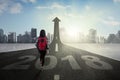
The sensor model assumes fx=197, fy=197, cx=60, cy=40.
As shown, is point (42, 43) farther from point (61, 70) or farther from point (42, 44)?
point (61, 70)

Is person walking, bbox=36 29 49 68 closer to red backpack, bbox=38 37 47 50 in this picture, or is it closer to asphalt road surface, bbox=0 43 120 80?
red backpack, bbox=38 37 47 50

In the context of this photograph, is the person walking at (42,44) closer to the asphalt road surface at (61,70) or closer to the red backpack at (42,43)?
the red backpack at (42,43)

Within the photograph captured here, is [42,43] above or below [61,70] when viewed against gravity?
above

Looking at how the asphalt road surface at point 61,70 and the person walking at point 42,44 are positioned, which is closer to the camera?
the asphalt road surface at point 61,70

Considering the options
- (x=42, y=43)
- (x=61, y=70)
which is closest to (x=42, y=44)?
(x=42, y=43)

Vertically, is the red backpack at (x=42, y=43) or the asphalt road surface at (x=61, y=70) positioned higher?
the red backpack at (x=42, y=43)

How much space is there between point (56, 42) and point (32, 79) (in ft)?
140

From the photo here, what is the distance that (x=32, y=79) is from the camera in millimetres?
10297

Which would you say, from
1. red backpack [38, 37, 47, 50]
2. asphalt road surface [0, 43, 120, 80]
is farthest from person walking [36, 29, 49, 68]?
asphalt road surface [0, 43, 120, 80]

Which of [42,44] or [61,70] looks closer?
[61,70]

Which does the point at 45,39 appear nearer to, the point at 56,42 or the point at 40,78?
the point at 40,78

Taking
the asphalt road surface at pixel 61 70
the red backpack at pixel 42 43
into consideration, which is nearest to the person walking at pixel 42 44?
the red backpack at pixel 42 43

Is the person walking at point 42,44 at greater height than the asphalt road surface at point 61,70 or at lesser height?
greater

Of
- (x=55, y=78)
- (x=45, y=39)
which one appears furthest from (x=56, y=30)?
(x=55, y=78)
